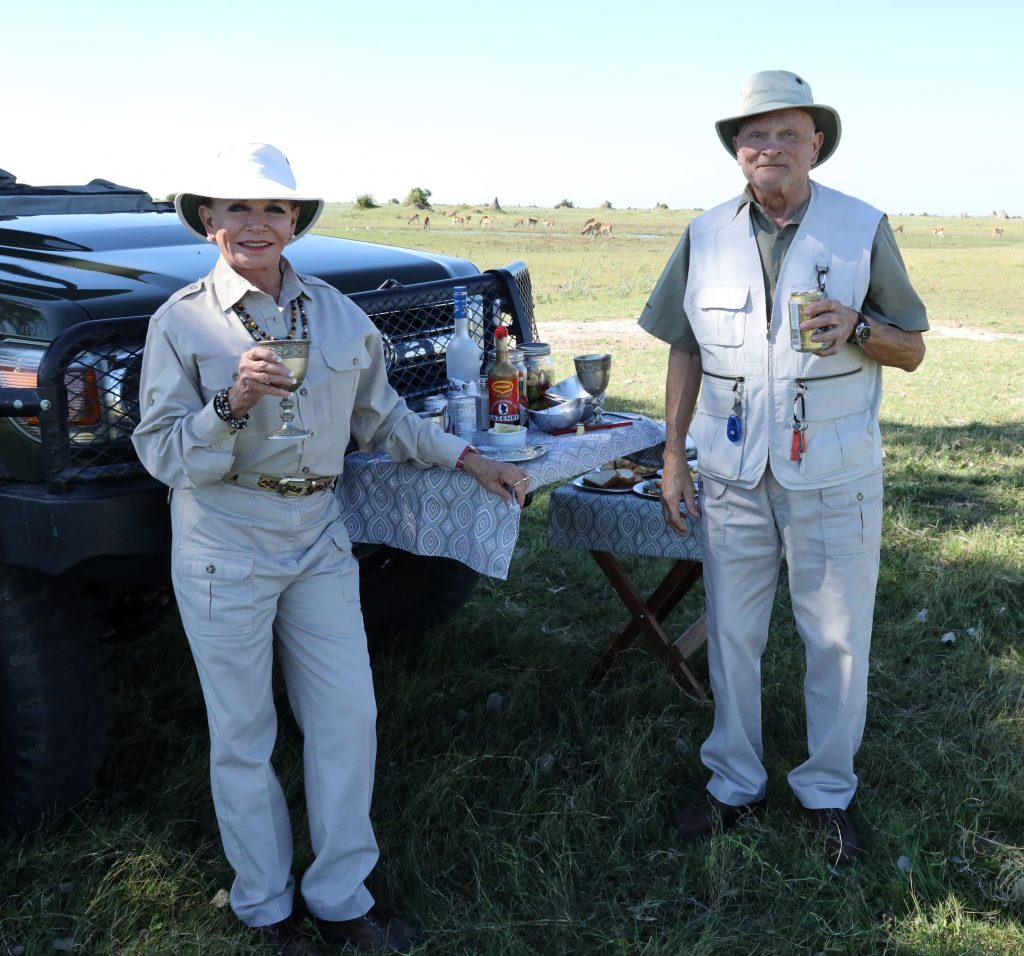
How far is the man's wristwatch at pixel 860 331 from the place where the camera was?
9.73 feet

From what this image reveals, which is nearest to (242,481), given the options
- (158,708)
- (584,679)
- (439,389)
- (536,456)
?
(536,456)

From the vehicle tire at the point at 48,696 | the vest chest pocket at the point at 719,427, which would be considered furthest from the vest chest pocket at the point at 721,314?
the vehicle tire at the point at 48,696

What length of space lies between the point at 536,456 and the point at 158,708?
181 centimetres

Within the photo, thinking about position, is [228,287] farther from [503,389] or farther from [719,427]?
[719,427]

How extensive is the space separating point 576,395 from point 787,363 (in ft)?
2.89

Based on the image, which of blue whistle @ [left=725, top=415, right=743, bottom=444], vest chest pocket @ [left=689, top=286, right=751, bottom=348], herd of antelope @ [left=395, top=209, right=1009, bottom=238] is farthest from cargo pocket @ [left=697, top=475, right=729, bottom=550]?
herd of antelope @ [left=395, top=209, right=1009, bottom=238]

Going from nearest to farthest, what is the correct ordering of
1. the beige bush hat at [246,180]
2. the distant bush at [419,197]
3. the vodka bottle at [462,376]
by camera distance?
the beige bush hat at [246,180] → the vodka bottle at [462,376] → the distant bush at [419,197]

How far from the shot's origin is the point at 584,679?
4.35m

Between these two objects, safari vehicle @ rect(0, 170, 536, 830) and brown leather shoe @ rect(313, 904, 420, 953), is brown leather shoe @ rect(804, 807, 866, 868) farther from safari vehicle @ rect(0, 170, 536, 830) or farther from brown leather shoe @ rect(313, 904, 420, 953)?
safari vehicle @ rect(0, 170, 536, 830)

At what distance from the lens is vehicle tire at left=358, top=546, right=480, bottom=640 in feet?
14.9

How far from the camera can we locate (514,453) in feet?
10.7

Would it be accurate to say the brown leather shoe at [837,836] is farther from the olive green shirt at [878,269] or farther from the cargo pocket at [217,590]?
the cargo pocket at [217,590]

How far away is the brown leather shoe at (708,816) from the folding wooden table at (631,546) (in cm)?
73

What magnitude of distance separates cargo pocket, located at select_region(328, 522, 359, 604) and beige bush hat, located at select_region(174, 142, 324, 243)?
844 mm
